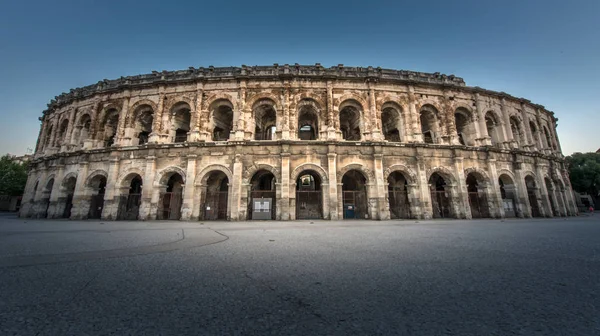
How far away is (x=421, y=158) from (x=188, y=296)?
14.8 m

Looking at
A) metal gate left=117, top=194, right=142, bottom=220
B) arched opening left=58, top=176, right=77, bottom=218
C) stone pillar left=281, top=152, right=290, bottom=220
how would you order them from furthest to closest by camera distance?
1. arched opening left=58, top=176, right=77, bottom=218
2. metal gate left=117, top=194, right=142, bottom=220
3. stone pillar left=281, top=152, right=290, bottom=220

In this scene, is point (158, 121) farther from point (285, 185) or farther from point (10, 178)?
point (10, 178)

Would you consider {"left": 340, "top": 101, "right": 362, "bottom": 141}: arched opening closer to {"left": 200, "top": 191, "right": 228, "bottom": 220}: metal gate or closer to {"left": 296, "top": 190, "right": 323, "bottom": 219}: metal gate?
{"left": 296, "top": 190, "right": 323, "bottom": 219}: metal gate

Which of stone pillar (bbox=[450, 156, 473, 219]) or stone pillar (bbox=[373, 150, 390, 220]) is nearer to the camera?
stone pillar (bbox=[373, 150, 390, 220])

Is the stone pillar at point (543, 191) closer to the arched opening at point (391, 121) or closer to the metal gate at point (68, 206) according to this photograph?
the arched opening at point (391, 121)

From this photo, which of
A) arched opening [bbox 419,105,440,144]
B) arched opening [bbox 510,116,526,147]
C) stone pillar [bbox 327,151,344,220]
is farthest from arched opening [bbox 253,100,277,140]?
arched opening [bbox 510,116,526,147]

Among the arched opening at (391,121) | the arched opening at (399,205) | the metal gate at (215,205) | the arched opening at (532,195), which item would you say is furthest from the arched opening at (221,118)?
the arched opening at (532,195)

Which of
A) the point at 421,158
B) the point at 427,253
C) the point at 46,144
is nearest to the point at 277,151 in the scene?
the point at 421,158

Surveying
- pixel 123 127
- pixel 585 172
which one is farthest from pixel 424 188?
pixel 585 172

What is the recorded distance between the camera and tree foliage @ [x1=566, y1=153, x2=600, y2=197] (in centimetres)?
2359

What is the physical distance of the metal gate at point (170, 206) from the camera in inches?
533

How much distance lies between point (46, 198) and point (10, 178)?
52.2ft

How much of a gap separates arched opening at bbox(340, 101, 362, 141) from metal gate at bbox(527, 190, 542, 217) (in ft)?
44.4

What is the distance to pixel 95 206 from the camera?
48.6 ft
